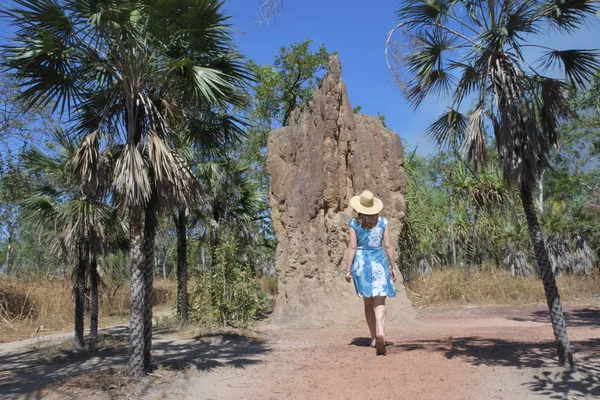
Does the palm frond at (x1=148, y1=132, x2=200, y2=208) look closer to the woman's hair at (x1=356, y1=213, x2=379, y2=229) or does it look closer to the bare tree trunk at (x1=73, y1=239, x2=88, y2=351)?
the woman's hair at (x1=356, y1=213, x2=379, y2=229)

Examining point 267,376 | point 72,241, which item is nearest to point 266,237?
point 72,241

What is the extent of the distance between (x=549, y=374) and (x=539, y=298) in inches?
459

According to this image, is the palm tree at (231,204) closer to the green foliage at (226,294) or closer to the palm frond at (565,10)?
the green foliage at (226,294)

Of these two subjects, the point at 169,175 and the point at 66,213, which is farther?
the point at 66,213

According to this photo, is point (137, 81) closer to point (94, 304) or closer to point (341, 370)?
point (341, 370)

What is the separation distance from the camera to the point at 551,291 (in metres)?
5.86

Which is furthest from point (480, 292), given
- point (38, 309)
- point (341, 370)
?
point (38, 309)

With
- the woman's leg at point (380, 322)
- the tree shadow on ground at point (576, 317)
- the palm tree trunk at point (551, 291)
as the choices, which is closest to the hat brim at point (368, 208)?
the woman's leg at point (380, 322)

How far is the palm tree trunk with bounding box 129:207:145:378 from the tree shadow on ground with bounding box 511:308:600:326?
27.5ft

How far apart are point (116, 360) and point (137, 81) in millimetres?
3996

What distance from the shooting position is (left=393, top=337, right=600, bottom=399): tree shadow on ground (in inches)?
196

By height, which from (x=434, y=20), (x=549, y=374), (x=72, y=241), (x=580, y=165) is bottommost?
(x=549, y=374)

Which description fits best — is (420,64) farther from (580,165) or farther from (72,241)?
(580,165)

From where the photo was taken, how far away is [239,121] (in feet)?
25.4
